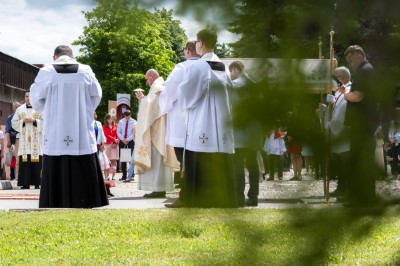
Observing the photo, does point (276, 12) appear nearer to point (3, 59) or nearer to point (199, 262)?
point (199, 262)

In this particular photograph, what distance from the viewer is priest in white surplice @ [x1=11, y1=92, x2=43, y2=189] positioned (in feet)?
51.3

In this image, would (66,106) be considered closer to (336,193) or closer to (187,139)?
(187,139)

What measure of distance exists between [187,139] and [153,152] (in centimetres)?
332

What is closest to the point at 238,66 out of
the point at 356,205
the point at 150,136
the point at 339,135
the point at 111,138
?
the point at 339,135

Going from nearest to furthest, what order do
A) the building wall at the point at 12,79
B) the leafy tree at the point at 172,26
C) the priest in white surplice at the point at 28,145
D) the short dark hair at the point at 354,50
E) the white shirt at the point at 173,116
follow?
the leafy tree at the point at 172,26
the short dark hair at the point at 354,50
the white shirt at the point at 173,116
the priest in white surplice at the point at 28,145
the building wall at the point at 12,79

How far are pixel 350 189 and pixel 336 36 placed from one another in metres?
0.34

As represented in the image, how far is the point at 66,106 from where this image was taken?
955cm

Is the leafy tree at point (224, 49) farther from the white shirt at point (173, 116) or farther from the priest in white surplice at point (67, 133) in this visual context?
the white shirt at point (173, 116)

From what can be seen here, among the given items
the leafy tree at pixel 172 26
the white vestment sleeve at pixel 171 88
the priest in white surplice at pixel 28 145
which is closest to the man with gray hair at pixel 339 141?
the leafy tree at pixel 172 26

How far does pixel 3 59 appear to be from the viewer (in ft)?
113

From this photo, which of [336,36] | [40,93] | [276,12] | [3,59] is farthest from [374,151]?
[3,59]

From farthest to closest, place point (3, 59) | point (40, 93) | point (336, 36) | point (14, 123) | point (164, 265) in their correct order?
1. point (3, 59)
2. point (14, 123)
3. point (40, 93)
4. point (164, 265)
5. point (336, 36)

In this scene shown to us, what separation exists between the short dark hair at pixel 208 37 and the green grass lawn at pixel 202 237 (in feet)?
1.15

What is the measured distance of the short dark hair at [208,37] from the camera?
164 centimetres
